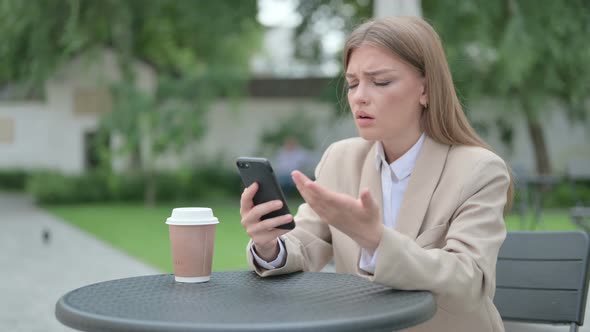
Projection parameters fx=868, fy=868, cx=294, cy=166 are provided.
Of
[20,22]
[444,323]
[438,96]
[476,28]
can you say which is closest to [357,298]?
[444,323]

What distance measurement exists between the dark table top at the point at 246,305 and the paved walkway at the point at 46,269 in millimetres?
1192

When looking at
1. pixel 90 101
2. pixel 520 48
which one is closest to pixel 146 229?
pixel 520 48

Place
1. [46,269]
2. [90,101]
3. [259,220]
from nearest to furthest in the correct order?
[259,220] < [46,269] < [90,101]

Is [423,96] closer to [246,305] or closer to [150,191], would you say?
[246,305]

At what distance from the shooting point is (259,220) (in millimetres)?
2229

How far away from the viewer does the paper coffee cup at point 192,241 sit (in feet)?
7.06

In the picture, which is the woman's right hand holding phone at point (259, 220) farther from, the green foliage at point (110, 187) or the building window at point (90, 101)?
the building window at point (90, 101)

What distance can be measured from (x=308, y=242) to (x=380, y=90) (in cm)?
56

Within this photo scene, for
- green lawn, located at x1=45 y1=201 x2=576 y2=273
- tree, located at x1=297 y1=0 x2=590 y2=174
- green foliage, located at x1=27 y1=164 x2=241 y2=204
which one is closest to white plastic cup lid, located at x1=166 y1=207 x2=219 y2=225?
green lawn, located at x1=45 y1=201 x2=576 y2=273

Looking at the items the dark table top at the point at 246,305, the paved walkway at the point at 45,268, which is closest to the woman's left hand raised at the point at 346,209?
the dark table top at the point at 246,305

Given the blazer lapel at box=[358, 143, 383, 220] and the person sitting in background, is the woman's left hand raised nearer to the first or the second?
the blazer lapel at box=[358, 143, 383, 220]

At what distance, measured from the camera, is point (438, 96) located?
2346mm

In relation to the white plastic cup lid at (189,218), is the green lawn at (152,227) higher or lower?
lower

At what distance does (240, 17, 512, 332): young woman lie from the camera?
2.07m
